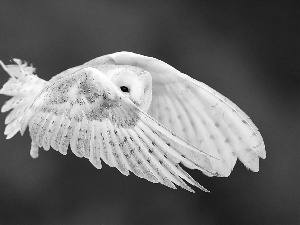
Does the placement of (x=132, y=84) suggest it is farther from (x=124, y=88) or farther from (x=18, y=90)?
(x=18, y=90)

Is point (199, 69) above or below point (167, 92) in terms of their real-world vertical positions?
above

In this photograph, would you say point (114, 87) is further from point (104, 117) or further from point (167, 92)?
point (167, 92)

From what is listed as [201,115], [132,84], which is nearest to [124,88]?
[132,84]

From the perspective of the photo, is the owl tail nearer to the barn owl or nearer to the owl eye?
the barn owl

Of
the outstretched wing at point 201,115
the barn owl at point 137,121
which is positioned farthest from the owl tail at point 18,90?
the outstretched wing at point 201,115

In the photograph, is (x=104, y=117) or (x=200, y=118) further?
(x=200, y=118)

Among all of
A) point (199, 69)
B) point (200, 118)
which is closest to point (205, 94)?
point (200, 118)
